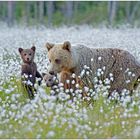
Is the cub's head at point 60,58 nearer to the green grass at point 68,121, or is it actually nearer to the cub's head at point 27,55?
the cub's head at point 27,55

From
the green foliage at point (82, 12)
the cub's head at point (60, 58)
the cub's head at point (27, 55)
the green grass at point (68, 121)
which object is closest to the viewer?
the green grass at point (68, 121)

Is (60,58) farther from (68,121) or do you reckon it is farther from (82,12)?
(82,12)

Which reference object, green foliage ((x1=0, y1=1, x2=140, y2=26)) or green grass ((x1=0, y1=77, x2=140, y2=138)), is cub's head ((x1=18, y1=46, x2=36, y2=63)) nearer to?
green grass ((x1=0, y1=77, x2=140, y2=138))

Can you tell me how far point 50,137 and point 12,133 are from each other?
56 cm

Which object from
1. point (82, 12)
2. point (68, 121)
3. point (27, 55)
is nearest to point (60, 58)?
point (27, 55)

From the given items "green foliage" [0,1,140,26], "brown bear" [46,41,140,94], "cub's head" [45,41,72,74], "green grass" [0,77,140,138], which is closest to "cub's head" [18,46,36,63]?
"brown bear" [46,41,140,94]

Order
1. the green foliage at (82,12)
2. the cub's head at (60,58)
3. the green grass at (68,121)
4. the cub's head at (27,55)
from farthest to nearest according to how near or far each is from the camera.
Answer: the green foliage at (82,12)
the cub's head at (27,55)
the cub's head at (60,58)
the green grass at (68,121)

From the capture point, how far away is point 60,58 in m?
8.11

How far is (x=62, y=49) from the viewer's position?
8.20 meters

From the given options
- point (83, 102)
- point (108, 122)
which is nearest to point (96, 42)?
point (83, 102)

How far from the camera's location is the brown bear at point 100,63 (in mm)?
8148

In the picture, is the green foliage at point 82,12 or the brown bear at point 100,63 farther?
the green foliage at point 82,12

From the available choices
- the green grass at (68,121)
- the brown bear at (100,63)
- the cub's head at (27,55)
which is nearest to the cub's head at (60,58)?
the brown bear at (100,63)

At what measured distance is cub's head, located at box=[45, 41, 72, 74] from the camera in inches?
319
